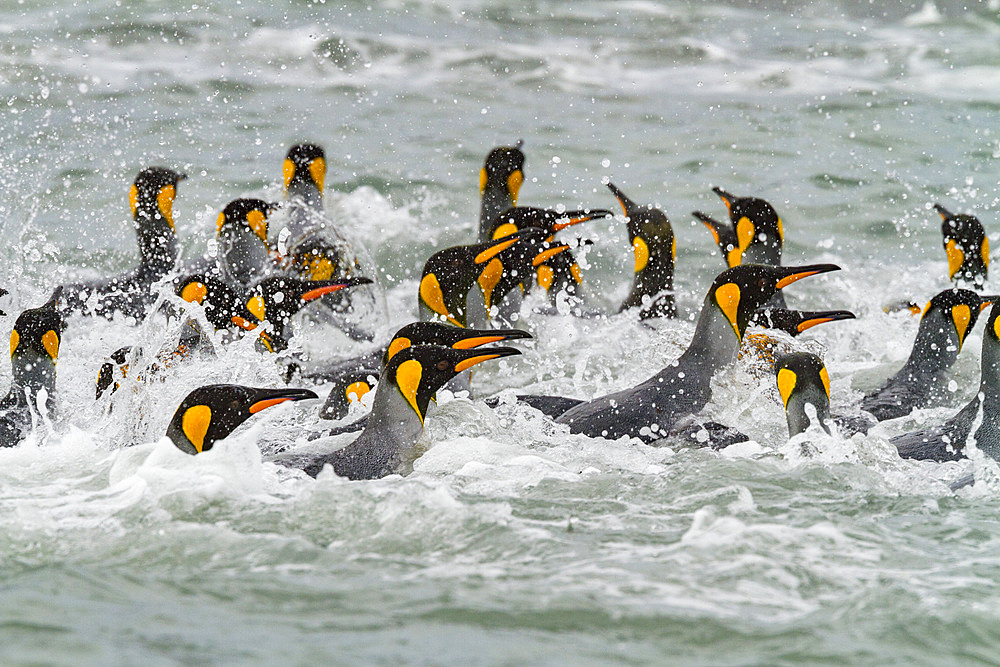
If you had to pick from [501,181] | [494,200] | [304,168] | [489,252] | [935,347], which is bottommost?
[935,347]

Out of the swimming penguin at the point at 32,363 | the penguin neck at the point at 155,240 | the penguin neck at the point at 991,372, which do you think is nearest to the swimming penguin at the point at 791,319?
the penguin neck at the point at 991,372

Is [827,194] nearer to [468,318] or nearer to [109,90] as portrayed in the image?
[468,318]

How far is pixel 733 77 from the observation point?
14.5 metres

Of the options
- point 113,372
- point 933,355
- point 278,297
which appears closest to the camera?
point 113,372

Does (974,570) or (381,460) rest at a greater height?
(381,460)

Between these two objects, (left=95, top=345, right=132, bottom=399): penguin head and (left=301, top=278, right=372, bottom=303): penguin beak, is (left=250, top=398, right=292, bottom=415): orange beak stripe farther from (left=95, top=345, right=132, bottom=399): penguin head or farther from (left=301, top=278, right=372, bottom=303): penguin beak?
(left=301, top=278, right=372, bottom=303): penguin beak

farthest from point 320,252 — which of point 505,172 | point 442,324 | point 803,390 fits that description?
point 803,390

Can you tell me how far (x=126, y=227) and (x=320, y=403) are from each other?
4.45 m

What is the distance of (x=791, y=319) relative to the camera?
19.1 ft

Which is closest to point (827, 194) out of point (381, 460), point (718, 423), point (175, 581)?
point (718, 423)

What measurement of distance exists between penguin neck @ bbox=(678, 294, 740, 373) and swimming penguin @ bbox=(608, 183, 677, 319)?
1714 mm

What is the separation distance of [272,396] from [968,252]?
4910 mm

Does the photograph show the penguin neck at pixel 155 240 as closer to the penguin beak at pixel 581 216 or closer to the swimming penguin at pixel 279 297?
the swimming penguin at pixel 279 297

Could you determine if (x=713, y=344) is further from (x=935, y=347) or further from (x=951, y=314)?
(x=951, y=314)
